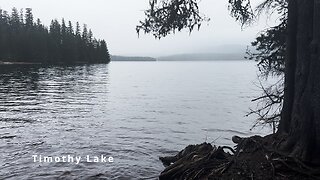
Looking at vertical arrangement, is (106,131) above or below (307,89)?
below

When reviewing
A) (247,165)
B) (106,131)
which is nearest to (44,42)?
(106,131)

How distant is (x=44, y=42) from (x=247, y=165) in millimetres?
103570

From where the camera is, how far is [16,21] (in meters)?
114

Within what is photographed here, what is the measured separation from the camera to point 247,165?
285 inches

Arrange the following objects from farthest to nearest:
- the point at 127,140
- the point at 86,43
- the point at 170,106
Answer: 1. the point at 86,43
2. the point at 170,106
3. the point at 127,140

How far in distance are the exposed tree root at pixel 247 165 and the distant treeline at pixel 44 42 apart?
9288 cm

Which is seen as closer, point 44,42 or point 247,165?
point 247,165

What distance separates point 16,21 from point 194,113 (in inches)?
4240

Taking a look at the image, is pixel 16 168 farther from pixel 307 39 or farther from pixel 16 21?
pixel 16 21

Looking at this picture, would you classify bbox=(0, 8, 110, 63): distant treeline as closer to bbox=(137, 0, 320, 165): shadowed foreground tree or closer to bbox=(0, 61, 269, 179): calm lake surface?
bbox=(0, 61, 269, 179): calm lake surface

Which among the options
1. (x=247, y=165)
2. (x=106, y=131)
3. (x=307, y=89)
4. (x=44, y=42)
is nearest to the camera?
Result: (x=307, y=89)

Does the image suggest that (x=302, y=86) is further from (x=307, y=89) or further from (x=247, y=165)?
(x=247, y=165)

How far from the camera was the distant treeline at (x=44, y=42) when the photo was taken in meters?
93.4

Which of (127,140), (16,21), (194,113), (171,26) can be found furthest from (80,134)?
(16,21)
